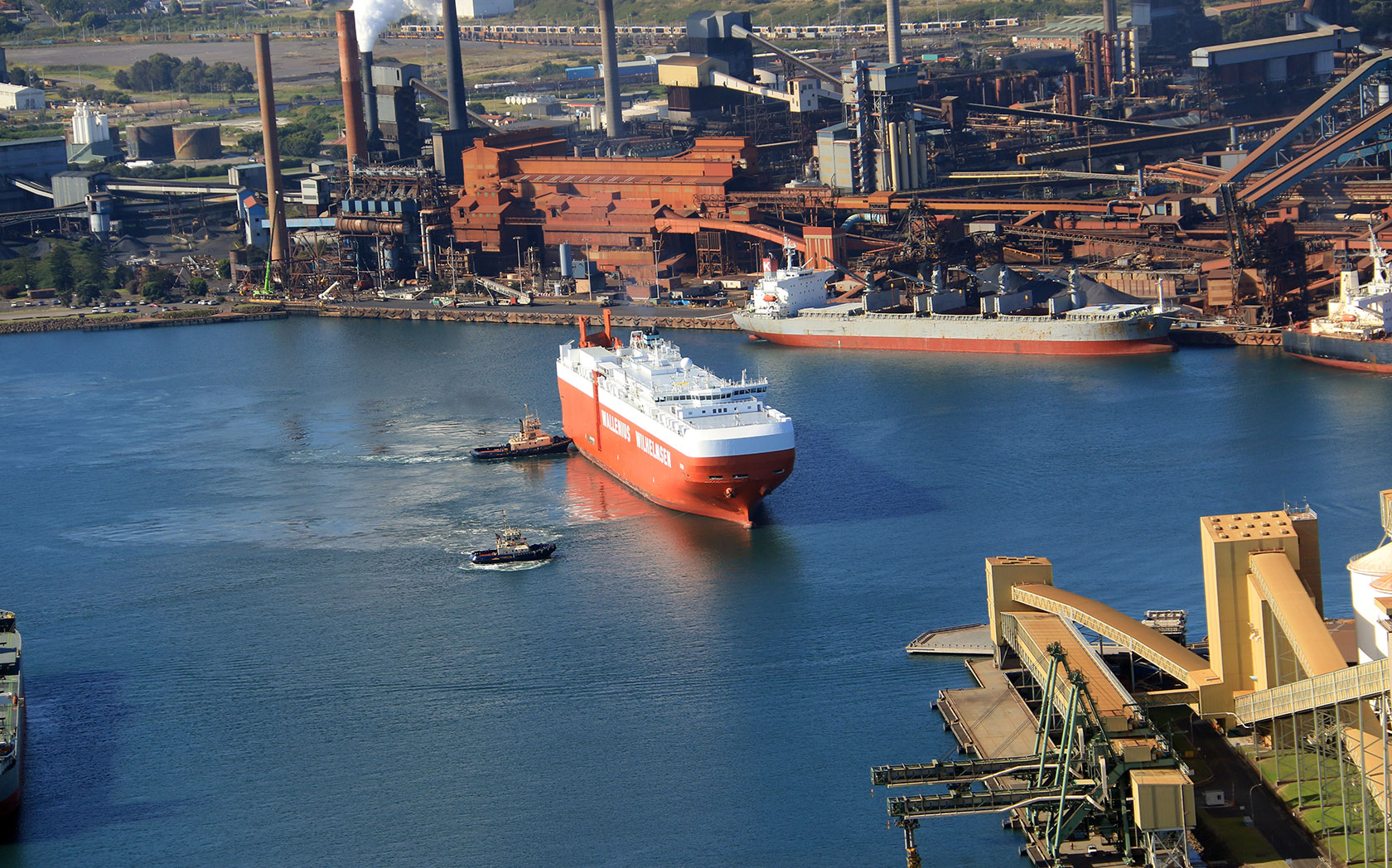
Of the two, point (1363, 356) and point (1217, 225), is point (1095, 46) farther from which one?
point (1363, 356)

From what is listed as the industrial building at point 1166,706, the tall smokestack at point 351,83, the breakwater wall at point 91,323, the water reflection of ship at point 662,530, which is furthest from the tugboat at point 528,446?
the tall smokestack at point 351,83

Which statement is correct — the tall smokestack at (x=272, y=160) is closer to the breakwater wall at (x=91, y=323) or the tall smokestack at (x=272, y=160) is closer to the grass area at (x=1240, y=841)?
the breakwater wall at (x=91, y=323)

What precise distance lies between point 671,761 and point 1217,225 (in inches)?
1485

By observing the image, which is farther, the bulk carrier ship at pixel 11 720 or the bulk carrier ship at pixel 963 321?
the bulk carrier ship at pixel 963 321

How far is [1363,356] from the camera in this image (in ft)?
136

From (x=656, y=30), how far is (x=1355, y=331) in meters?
91.0

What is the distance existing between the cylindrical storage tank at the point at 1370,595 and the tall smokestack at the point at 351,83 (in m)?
53.3

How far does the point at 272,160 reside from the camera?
67125 millimetres

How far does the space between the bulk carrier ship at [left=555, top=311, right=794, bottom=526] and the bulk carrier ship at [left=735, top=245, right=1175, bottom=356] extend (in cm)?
1242

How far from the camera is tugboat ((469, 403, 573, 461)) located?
123ft

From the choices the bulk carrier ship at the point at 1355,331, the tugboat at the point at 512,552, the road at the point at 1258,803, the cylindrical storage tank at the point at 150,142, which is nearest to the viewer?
the road at the point at 1258,803

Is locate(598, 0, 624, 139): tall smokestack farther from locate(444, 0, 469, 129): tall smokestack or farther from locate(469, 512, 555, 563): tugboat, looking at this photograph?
locate(469, 512, 555, 563): tugboat

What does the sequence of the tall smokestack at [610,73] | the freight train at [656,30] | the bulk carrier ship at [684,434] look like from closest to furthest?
the bulk carrier ship at [684,434] < the tall smokestack at [610,73] < the freight train at [656,30]

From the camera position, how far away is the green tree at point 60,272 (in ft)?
209
